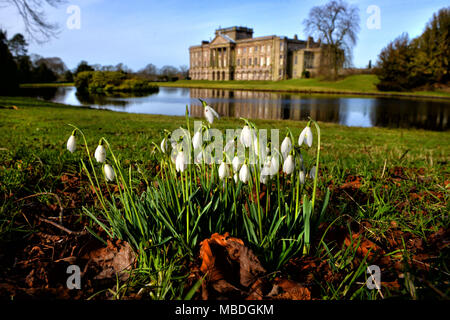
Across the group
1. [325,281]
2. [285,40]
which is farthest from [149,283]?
[285,40]

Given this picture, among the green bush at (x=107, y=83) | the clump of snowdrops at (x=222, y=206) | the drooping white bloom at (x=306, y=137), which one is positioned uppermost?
the green bush at (x=107, y=83)

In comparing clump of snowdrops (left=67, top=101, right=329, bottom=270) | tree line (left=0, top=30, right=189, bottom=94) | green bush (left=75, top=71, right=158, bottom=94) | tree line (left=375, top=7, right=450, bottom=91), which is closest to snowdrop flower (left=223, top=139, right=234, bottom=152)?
clump of snowdrops (left=67, top=101, right=329, bottom=270)

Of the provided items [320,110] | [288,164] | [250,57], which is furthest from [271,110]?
[250,57]

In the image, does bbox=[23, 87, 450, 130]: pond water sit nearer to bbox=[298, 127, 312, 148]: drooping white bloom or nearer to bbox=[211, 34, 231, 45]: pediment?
bbox=[298, 127, 312, 148]: drooping white bloom

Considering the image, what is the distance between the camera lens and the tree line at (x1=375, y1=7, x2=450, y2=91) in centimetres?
3503

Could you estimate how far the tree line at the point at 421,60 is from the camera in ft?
115

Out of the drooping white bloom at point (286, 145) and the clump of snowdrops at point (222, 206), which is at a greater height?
the drooping white bloom at point (286, 145)

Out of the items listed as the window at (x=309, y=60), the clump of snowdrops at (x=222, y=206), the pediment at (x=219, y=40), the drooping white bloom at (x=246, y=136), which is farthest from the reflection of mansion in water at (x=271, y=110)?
the pediment at (x=219, y=40)

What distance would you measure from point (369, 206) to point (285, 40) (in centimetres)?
6635

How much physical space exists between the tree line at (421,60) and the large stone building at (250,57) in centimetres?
1774

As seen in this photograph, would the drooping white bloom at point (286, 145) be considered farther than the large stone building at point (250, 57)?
No

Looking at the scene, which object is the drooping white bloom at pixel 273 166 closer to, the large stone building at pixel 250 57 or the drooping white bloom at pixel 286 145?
the drooping white bloom at pixel 286 145

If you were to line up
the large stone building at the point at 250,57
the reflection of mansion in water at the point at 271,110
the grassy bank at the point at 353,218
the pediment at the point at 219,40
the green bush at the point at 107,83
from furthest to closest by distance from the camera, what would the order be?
the pediment at the point at 219,40 < the large stone building at the point at 250,57 < the green bush at the point at 107,83 < the reflection of mansion in water at the point at 271,110 < the grassy bank at the point at 353,218
